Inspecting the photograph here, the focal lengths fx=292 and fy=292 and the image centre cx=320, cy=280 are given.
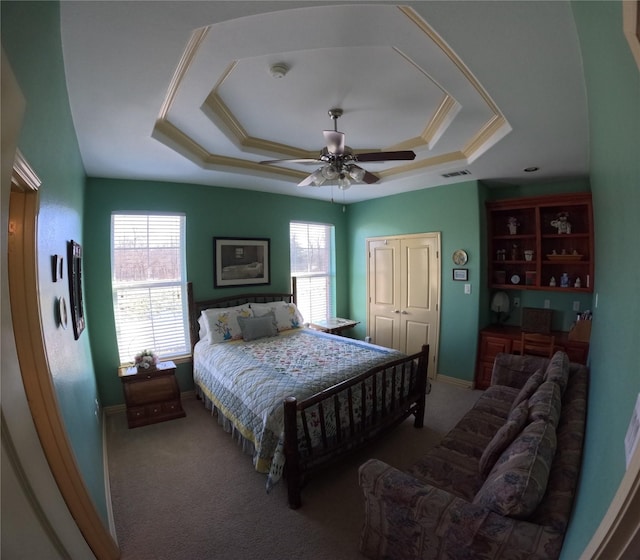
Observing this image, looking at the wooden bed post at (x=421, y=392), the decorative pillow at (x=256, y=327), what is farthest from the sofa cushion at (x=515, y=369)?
the decorative pillow at (x=256, y=327)

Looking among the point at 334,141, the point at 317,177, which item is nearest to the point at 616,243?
the point at 334,141

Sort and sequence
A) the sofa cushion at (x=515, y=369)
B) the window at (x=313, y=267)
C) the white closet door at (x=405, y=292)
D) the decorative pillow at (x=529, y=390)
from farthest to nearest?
the window at (x=313, y=267)
the white closet door at (x=405, y=292)
the sofa cushion at (x=515, y=369)
the decorative pillow at (x=529, y=390)

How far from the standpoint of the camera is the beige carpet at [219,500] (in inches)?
69.4

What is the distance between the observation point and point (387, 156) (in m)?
2.19

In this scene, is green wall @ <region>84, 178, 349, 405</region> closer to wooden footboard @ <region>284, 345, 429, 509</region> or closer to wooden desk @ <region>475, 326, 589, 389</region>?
wooden footboard @ <region>284, 345, 429, 509</region>

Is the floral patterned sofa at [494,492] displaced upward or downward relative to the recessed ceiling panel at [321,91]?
downward

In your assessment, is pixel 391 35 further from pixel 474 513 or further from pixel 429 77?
pixel 474 513

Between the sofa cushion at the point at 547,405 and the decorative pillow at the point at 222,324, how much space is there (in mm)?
2982

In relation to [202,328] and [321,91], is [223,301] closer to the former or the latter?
[202,328]

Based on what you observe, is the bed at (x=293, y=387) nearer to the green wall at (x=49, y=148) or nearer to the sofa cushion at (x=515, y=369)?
the sofa cushion at (x=515, y=369)

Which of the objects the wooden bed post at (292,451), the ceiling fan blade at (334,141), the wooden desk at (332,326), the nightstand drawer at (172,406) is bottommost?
the nightstand drawer at (172,406)

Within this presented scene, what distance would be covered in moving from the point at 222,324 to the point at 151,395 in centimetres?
104

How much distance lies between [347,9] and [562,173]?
3441 mm

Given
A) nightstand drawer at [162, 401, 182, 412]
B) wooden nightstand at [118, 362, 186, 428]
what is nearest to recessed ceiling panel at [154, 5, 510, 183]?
wooden nightstand at [118, 362, 186, 428]
